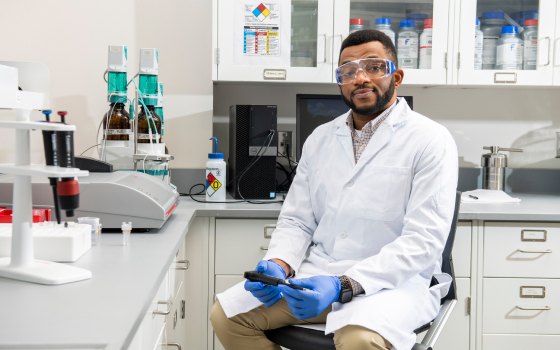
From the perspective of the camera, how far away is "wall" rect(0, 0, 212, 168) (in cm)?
217

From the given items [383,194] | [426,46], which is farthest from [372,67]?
[426,46]

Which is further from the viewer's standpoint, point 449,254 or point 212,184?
point 212,184

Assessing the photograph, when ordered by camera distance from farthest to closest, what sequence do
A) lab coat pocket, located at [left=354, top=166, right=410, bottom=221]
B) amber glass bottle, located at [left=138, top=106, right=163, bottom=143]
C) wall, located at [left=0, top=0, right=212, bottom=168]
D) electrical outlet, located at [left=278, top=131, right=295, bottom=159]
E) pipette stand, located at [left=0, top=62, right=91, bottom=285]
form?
electrical outlet, located at [left=278, top=131, right=295, bottom=159] → wall, located at [left=0, top=0, right=212, bottom=168] → amber glass bottle, located at [left=138, top=106, right=163, bottom=143] → lab coat pocket, located at [left=354, top=166, right=410, bottom=221] → pipette stand, located at [left=0, top=62, right=91, bottom=285]

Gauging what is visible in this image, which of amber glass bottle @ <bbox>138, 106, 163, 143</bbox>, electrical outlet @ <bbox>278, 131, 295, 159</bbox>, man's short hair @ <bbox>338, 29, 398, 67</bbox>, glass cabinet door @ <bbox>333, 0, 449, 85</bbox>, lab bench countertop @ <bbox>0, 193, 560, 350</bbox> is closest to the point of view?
lab bench countertop @ <bbox>0, 193, 560, 350</bbox>

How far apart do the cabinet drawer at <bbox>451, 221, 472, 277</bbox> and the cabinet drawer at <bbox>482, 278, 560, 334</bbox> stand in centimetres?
9

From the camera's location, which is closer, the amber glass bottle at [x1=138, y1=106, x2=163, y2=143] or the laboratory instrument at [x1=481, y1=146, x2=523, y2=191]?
the amber glass bottle at [x1=138, y1=106, x2=163, y2=143]

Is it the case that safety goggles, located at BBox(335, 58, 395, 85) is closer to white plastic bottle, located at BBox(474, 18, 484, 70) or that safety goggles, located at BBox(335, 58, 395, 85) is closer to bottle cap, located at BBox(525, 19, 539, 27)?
white plastic bottle, located at BBox(474, 18, 484, 70)

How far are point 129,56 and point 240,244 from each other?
1.06 meters

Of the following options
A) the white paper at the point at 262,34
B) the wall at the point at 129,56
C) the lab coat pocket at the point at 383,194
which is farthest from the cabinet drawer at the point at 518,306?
the wall at the point at 129,56

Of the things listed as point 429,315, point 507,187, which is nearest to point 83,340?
point 429,315

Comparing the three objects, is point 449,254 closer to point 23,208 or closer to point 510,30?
point 23,208

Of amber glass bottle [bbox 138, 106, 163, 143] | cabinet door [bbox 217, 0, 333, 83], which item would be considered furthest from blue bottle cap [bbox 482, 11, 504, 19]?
amber glass bottle [bbox 138, 106, 163, 143]

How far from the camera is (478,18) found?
211 cm

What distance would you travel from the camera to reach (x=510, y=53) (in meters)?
2.12
